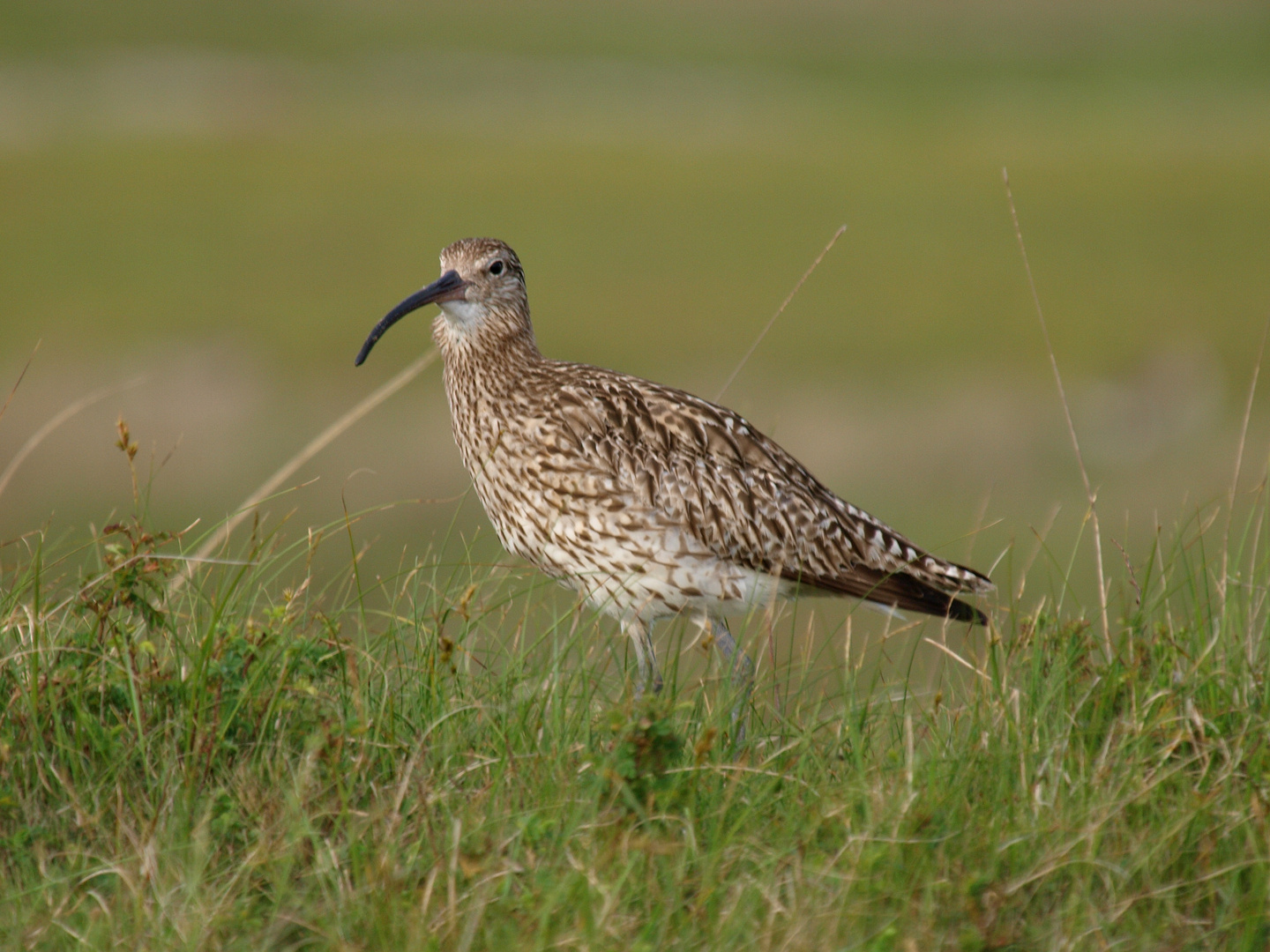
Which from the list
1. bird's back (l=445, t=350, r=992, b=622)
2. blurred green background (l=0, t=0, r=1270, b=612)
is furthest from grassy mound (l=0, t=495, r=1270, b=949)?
blurred green background (l=0, t=0, r=1270, b=612)

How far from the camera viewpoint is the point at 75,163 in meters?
33.4

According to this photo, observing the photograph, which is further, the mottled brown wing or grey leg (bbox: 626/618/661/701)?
the mottled brown wing

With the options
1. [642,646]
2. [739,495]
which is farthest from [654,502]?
[642,646]

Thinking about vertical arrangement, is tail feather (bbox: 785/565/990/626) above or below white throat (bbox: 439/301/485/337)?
below

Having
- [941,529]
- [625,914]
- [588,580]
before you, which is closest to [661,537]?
[588,580]

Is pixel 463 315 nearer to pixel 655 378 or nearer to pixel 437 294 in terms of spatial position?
pixel 437 294

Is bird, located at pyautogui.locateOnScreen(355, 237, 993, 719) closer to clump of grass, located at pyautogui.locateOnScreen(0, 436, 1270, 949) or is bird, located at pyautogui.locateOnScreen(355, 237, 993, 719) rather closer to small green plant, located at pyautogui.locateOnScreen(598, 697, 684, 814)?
clump of grass, located at pyautogui.locateOnScreen(0, 436, 1270, 949)

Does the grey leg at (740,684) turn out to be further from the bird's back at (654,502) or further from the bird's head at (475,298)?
the bird's head at (475,298)

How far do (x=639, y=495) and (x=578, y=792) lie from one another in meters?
2.05

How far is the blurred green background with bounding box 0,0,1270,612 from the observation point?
23.0 metres

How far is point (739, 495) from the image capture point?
603 centimetres

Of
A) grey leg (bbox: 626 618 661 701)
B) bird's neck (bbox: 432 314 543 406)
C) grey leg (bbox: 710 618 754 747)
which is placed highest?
bird's neck (bbox: 432 314 543 406)

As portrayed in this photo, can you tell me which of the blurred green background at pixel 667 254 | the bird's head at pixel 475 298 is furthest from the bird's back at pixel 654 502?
the blurred green background at pixel 667 254

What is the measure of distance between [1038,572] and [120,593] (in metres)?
17.3
